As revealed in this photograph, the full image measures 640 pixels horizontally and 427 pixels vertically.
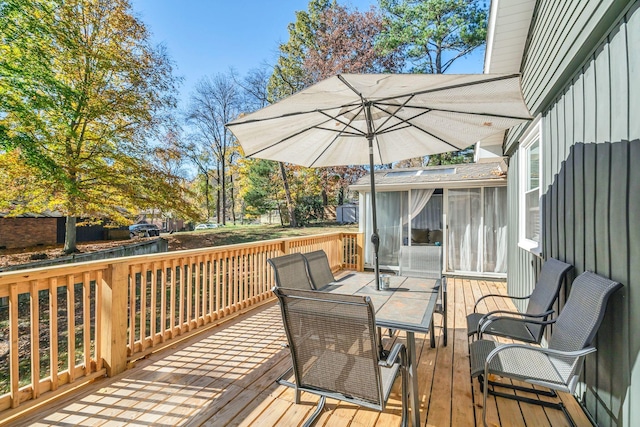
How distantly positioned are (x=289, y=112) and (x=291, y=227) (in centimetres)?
1744

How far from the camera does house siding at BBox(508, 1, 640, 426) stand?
5.46 feet

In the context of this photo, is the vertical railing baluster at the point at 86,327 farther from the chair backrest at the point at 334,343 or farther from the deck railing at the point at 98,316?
the chair backrest at the point at 334,343

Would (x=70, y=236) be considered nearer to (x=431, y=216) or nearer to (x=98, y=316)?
(x=98, y=316)

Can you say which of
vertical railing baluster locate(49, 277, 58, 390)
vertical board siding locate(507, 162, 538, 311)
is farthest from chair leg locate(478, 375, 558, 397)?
vertical railing baluster locate(49, 277, 58, 390)

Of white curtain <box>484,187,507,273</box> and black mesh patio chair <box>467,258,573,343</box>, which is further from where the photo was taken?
white curtain <box>484,187,507,273</box>

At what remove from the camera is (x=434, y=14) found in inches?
532

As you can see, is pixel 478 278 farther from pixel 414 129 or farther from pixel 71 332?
pixel 71 332

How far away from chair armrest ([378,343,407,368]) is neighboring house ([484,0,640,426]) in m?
1.14

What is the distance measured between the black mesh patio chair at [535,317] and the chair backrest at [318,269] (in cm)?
146

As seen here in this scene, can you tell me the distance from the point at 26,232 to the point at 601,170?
18.2m

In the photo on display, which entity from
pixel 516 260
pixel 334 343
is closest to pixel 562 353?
pixel 334 343

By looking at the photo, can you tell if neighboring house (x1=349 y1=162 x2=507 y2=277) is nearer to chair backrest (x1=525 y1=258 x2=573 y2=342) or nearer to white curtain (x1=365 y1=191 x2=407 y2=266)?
white curtain (x1=365 y1=191 x2=407 y2=266)

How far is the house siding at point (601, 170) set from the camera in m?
1.66

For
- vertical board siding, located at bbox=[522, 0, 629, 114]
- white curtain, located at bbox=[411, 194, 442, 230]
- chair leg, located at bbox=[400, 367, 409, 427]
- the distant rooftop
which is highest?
vertical board siding, located at bbox=[522, 0, 629, 114]
